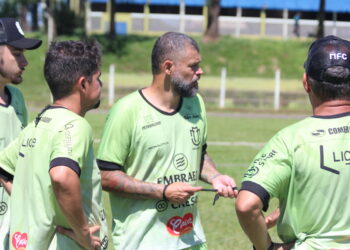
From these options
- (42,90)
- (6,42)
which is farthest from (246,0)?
(6,42)

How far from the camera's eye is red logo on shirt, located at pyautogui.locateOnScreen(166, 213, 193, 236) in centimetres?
475

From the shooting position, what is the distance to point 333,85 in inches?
135

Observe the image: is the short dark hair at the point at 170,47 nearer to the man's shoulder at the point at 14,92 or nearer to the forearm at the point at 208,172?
the forearm at the point at 208,172

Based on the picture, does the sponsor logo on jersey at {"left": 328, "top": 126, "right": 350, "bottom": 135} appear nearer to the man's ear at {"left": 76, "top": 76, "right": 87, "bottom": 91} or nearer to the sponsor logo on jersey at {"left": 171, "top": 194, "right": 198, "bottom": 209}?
the man's ear at {"left": 76, "top": 76, "right": 87, "bottom": 91}

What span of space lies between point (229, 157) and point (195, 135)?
401 inches

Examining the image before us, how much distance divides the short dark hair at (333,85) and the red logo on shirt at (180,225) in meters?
1.66

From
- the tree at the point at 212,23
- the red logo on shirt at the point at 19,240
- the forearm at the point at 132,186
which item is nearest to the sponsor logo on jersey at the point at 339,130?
the forearm at the point at 132,186

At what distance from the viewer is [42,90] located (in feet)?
111

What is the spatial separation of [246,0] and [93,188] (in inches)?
2066

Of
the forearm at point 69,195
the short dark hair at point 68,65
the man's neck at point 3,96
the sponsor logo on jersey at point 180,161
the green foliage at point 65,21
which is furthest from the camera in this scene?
the green foliage at point 65,21

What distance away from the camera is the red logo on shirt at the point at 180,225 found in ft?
15.6

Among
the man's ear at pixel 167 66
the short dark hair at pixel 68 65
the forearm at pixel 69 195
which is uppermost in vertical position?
the short dark hair at pixel 68 65

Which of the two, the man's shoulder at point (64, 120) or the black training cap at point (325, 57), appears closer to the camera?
the black training cap at point (325, 57)

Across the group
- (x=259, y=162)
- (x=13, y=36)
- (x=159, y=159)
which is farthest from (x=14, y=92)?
(x=259, y=162)
